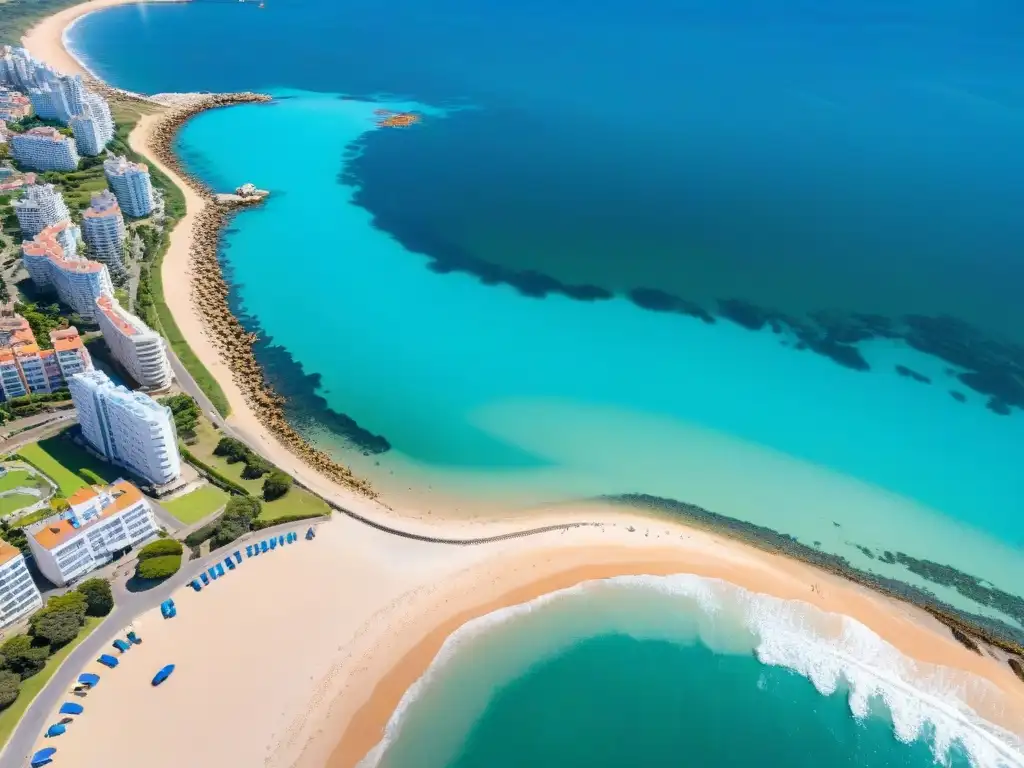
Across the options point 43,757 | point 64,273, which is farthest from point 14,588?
point 64,273

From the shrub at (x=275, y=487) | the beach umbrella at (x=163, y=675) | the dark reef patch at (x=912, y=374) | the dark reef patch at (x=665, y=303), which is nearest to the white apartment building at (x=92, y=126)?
the shrub at (x=275, y=487)

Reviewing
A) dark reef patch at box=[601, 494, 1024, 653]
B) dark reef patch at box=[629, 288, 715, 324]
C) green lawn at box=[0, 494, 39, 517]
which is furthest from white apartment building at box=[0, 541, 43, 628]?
dark reef patch at box=[629, 288, 715, 324]

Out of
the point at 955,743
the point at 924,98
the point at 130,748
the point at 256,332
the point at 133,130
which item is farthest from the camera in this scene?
the point at 924,98

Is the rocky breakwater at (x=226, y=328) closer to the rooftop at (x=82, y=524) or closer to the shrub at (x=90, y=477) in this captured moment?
the shrub at (x=90, y=477)

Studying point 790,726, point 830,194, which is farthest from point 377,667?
point 830,194

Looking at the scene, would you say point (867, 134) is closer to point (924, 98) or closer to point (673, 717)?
point (924, 98)
